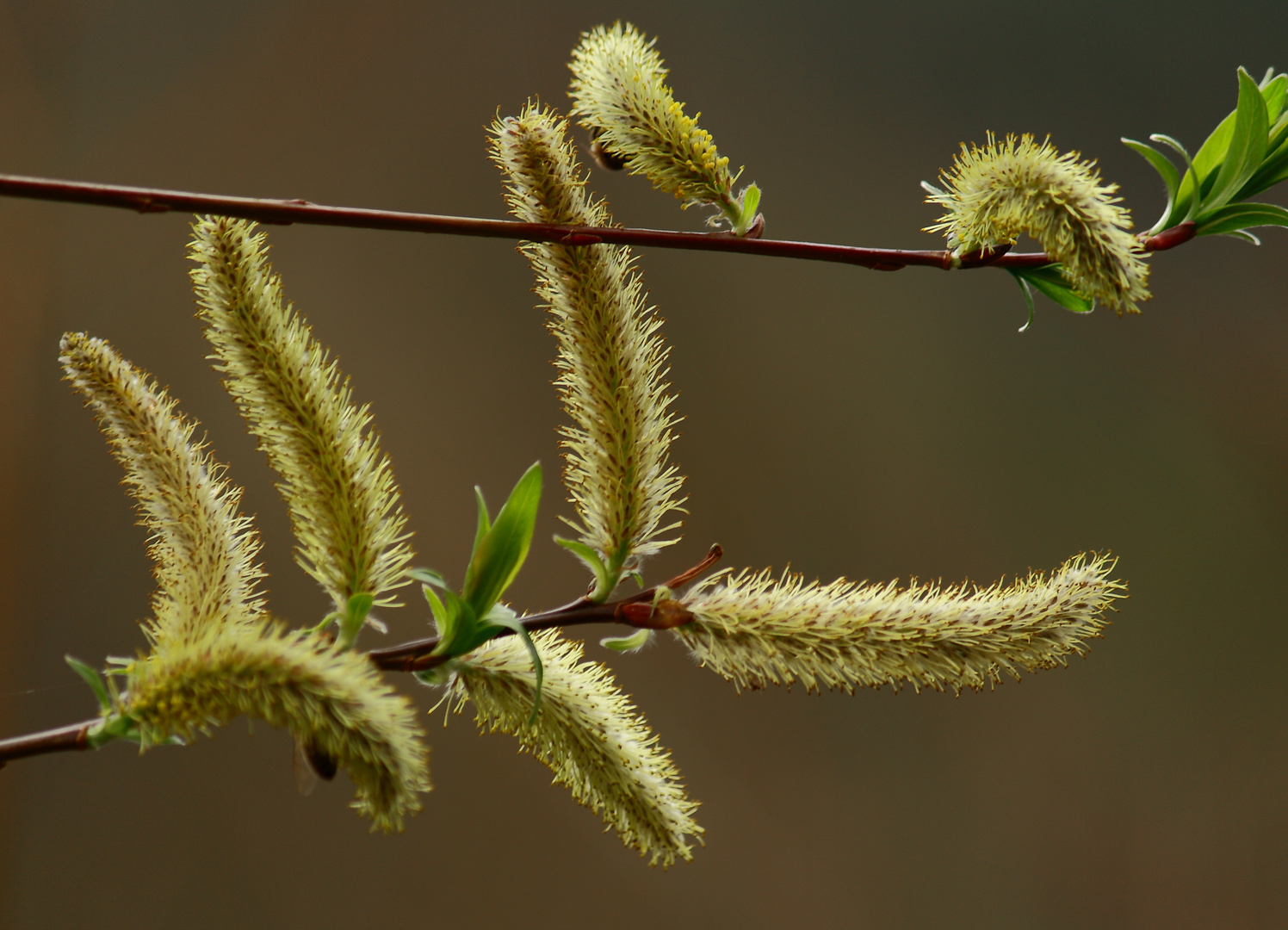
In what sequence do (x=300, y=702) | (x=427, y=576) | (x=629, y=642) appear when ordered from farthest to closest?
(x=629, y=642) < (x=427, y=576) < (x=300, y=702)

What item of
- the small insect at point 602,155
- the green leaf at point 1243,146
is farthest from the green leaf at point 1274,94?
the small insect at point 602,155

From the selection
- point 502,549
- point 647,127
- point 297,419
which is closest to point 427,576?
point 502,549

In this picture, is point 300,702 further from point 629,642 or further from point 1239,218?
point 1239,218

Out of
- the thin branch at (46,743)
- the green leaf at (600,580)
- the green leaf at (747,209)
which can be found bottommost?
the thin branch at (46,743)

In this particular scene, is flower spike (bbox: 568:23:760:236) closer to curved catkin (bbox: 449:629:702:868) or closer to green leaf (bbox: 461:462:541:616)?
green leaf (bbox: 461:462:541:616)

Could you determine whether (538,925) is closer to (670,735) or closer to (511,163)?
(670,735)

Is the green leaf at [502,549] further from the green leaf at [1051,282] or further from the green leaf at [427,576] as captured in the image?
the green leaf at [1051,282]
